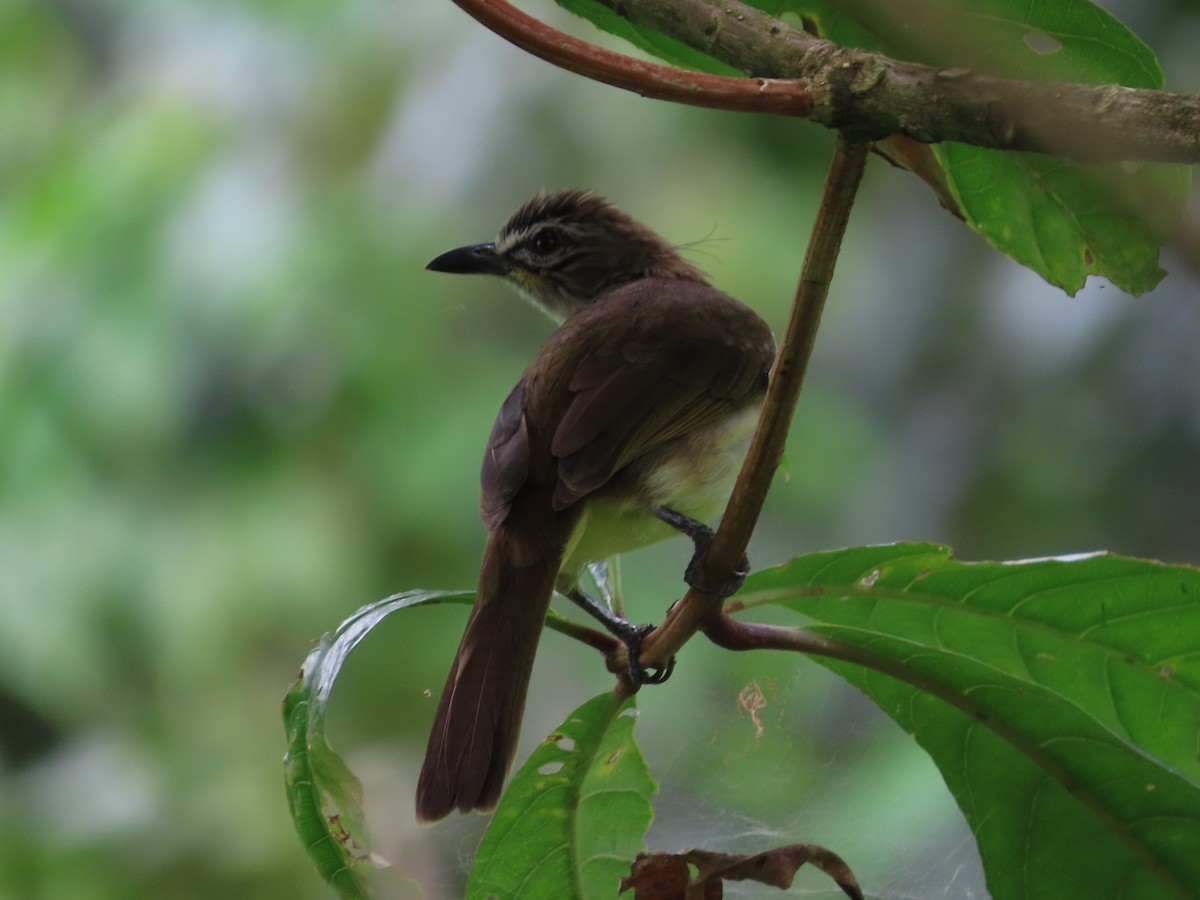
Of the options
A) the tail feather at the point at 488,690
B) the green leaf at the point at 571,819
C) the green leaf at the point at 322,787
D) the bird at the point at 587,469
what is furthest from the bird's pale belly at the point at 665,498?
the green leaf at the point at 322,787

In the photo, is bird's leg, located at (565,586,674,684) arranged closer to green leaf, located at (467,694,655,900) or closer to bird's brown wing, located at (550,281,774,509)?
green leaf, located at (467,694,655,900)

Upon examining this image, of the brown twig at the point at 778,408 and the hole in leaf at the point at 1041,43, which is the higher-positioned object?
the hole in leaf at the point at 1041,43

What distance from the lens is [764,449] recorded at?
1.19 meters

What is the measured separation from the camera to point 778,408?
117cm

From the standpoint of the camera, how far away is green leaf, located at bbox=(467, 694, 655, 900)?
155cm

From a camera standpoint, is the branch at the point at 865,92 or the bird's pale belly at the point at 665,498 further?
the bird's pale belly at the point at 665,498

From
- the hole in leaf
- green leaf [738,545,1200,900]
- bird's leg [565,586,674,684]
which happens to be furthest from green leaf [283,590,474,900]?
the hole in leaf

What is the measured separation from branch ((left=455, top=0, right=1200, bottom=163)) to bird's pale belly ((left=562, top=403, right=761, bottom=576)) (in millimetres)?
1170

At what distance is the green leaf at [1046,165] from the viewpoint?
132 centimetres

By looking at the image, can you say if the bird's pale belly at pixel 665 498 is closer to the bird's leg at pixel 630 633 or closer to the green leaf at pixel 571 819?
the bird's leg at pixel 630 633

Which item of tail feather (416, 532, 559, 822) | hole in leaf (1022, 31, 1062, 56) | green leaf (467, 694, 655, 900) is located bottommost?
green leaf (467, 694, 655, 900)

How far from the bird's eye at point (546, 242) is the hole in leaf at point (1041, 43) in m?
1.81

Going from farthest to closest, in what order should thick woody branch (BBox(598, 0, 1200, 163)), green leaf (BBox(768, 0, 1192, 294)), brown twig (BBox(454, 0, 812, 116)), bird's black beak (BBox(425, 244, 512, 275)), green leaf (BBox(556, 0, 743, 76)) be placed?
bird's black beak (BBox(425, 244, 512, 275))
green leaf (BBox(556, 0, 743, 76))
green leaf (BBox(768, 0, 1192, 294))
brown twig (BBox(454, 0, 812, 116))
thick woody branch (BBox(598, 0, 1200, 163))

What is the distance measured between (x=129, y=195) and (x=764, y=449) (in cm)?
324
